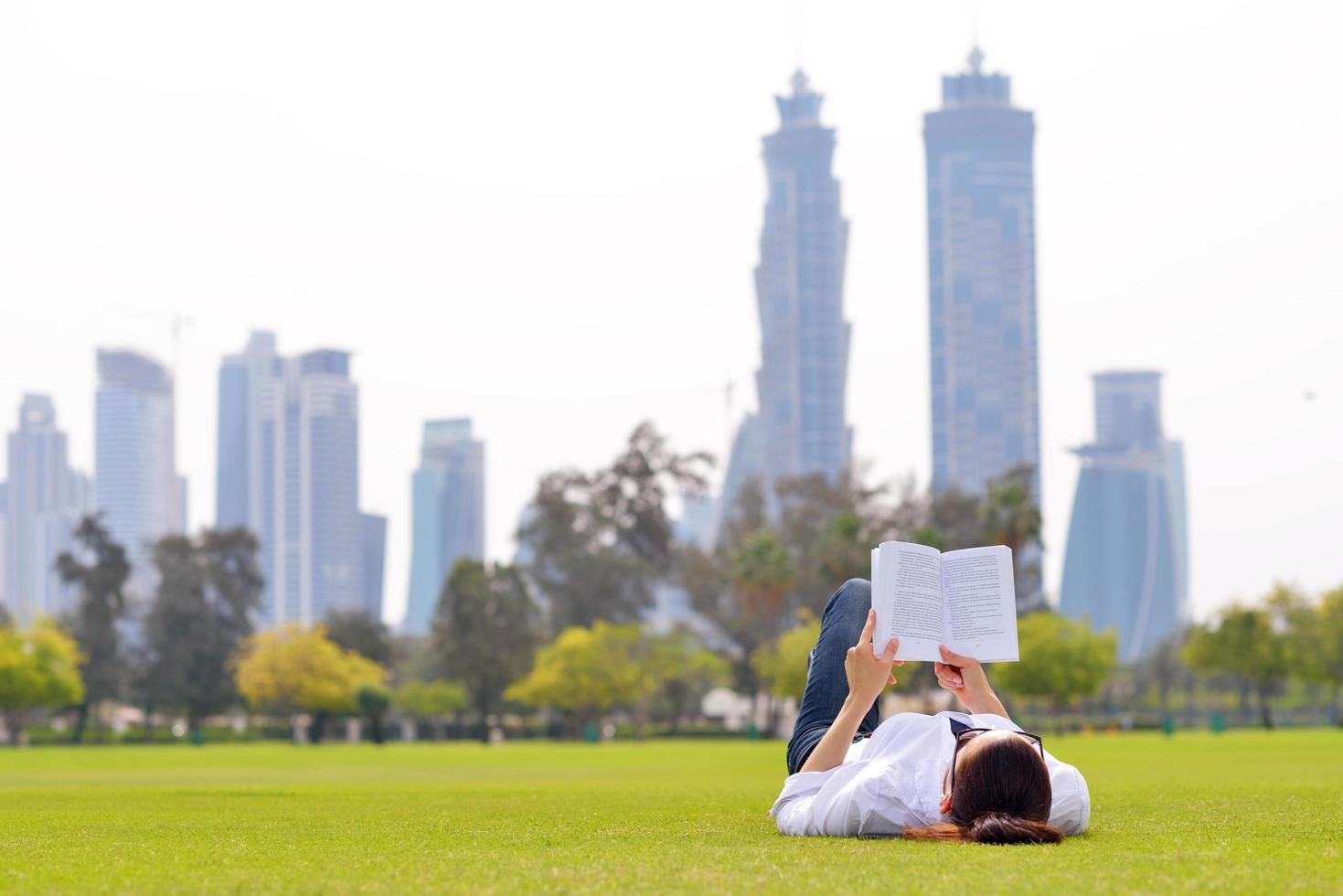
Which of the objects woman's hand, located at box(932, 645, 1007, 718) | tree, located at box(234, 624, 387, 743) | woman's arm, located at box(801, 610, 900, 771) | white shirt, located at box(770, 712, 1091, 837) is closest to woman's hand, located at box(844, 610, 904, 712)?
woman's arm, located at box(801, 610, 900, 771)

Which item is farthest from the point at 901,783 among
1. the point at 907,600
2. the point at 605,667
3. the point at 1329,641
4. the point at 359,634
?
the point at 359,634

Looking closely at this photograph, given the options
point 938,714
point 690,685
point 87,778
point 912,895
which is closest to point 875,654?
point 938,714

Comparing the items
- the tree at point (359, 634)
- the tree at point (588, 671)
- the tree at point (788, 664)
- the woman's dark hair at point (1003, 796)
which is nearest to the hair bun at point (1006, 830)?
the woman's dark hair at point (1003, 796)

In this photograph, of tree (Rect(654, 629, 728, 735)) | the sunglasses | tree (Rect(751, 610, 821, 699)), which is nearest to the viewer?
the sunglasses

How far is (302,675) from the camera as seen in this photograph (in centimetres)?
7881

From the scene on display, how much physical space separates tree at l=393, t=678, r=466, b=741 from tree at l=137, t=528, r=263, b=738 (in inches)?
418

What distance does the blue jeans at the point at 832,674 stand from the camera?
26.4ft

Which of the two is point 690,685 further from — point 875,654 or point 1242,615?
point 875,654

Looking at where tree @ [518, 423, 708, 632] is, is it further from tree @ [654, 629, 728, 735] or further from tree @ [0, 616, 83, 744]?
tree @ [0, 616, 83, 744]

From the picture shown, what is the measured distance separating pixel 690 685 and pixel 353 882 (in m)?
96.7

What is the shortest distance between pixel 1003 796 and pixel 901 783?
59 cm

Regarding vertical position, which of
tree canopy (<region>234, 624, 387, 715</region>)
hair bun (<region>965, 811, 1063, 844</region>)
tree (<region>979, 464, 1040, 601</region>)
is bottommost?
tree canopy (<region>234, 624, 387, 715</region>)

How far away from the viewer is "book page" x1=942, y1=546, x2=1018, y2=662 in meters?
7.59

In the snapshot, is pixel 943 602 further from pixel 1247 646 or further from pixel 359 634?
pixel 359 634
